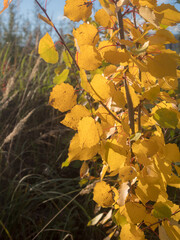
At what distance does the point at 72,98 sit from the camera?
604mm

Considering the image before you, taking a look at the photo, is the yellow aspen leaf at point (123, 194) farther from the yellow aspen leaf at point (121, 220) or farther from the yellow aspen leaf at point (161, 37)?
the yellow aspen leaf at point (161, 37)

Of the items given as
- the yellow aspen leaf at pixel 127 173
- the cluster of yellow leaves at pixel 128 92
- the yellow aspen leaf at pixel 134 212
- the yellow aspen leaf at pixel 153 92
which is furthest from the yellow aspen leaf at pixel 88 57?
the yellow aspen leaf at pixel 134 212

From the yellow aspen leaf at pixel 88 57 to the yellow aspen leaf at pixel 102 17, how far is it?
10cm

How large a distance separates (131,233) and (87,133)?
0.88 ft

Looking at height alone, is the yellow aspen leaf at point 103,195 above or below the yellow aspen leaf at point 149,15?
below

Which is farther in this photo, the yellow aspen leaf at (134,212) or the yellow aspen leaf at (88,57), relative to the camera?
the yellow aspen leaf at (134,212)

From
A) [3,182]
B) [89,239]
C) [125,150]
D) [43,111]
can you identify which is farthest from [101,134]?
[43,111]

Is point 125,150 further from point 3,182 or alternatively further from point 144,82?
point 3,182

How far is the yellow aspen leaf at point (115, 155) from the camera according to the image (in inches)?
21.2

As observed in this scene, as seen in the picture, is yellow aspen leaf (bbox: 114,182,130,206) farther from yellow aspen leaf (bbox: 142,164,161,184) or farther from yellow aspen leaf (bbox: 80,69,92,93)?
yellow aspen leaf (bbox: 80,69,92,93)

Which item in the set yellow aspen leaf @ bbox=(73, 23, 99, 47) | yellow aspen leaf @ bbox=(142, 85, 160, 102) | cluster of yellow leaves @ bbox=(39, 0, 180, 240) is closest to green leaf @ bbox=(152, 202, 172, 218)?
cluster of yellow leaves @ bbox=(39, 0, 180, 240)

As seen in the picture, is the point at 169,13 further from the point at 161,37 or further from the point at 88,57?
the point at 88,57

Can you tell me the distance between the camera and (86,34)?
0.51 m

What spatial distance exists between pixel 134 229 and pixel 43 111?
5.11ft
